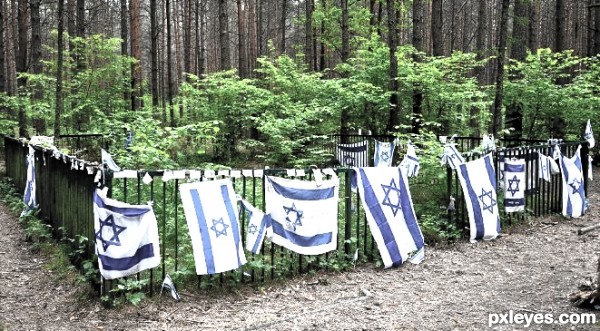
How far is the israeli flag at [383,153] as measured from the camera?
42.4 ft

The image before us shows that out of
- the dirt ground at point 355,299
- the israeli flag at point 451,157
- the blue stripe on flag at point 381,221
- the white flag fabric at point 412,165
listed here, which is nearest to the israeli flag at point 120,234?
the dirt ground at point 355,299

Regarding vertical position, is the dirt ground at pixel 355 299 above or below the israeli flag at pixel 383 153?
below

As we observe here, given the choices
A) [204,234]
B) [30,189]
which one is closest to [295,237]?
[204,234]

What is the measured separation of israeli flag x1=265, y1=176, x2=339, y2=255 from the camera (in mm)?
5836

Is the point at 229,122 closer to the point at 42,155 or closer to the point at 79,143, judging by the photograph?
the point at 79,143

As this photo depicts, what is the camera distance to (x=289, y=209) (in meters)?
5.85

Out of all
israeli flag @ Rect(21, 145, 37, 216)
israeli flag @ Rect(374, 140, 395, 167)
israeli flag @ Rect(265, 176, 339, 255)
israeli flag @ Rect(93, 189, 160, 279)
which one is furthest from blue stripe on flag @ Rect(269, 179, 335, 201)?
israeli flag @ Rect(374, 140, 395, 167)

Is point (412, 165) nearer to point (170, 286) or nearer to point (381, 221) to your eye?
point (381, 221)

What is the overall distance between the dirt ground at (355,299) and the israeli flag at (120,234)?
44 centimetres

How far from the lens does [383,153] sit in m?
13.2

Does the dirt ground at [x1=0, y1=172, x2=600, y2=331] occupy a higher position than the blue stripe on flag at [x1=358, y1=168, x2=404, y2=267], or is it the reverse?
the blue stripe on flag at [x1=358, y1=168, x2=404, y2=267]

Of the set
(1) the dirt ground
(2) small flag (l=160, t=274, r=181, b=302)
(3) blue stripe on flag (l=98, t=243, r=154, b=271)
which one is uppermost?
(3) blue stripe on flag (l=98, t=243, r=154, b=271)

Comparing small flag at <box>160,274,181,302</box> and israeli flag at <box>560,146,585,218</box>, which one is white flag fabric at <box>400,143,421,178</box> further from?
small flag at <box>160,274,181,302</box>

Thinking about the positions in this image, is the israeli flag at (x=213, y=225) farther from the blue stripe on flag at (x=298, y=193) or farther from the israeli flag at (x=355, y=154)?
the israeli flag at (x=355, y=154)
